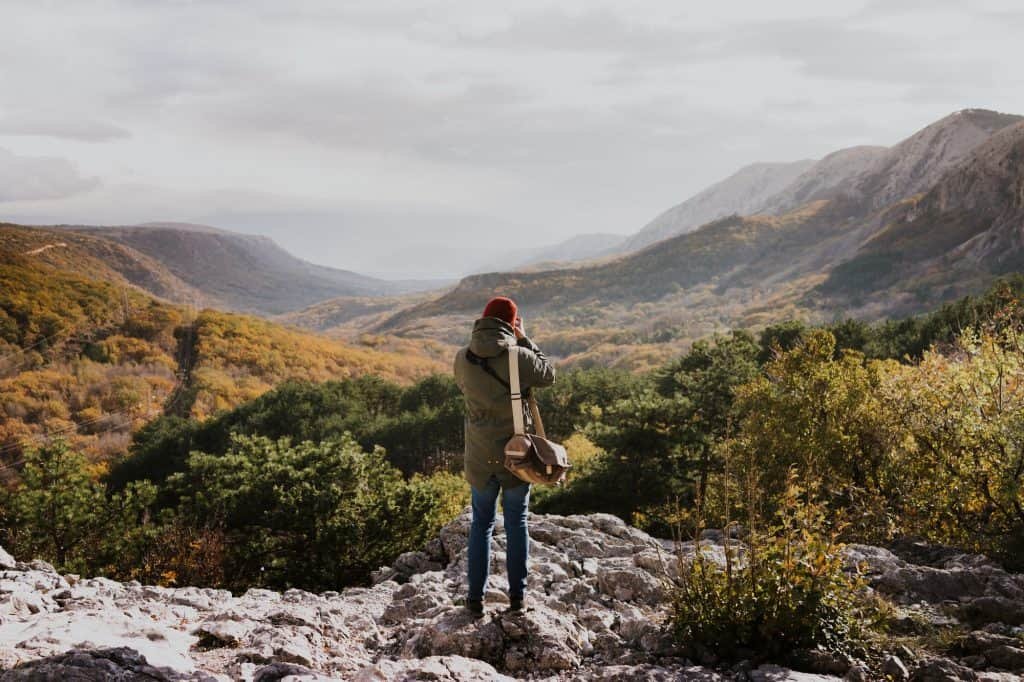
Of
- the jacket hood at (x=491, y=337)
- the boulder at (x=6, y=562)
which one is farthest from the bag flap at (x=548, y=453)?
the boulder at (x=6, y=562)

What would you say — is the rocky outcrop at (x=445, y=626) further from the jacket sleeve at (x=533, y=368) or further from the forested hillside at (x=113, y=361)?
the forested hillside at (x=113, y=361)

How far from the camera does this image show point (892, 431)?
1130cm

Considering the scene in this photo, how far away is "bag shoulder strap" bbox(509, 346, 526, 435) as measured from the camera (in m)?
5.36

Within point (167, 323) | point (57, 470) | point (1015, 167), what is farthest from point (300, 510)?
point (1015, 167)

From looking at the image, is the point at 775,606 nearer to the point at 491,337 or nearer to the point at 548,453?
the point at 548,453

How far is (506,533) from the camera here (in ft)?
18.8

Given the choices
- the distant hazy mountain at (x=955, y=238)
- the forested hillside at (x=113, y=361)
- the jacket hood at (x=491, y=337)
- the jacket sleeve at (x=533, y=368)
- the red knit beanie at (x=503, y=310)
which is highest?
the distant hazy mountain at (x=955, y=238)

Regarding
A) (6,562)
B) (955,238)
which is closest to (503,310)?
(6,562)

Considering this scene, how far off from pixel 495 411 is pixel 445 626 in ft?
7.04

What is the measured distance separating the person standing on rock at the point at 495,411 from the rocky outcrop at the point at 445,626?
2.75 ft

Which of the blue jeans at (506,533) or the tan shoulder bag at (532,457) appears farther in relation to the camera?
the blue jeans at (506,533)

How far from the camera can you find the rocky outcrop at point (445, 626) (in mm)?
4801

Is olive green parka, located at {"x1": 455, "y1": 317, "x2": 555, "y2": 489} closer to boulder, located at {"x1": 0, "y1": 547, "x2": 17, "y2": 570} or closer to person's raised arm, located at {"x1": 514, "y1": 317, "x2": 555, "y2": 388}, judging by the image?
person's raised arm, located at {"x1": 514, "y1": 317, "x2": 555, "y2": 388}

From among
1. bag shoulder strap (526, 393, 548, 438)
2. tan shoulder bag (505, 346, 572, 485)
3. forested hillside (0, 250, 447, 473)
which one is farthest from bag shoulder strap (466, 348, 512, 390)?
forested hillside (0, 250, 447, 473)
